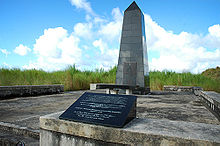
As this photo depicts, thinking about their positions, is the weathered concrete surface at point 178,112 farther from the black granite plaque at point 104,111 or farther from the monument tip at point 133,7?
the monument tip at point 133,7

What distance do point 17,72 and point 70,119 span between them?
7.43m

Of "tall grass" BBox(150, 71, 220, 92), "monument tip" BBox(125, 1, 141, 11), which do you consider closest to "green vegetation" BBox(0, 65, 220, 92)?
"tall grass" BBox(150, 71, 220, 92)

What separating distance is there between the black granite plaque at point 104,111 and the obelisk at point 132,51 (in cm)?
507

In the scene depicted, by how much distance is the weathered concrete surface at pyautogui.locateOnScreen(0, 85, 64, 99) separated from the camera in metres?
5.69

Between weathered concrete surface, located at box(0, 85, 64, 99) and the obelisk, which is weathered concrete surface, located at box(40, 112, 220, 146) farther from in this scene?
the obelisk

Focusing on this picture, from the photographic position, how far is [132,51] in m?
7.21

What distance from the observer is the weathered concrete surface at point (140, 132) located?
146 centimetres

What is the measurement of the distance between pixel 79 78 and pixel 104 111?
8.23m

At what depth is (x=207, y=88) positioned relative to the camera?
31.5 feet

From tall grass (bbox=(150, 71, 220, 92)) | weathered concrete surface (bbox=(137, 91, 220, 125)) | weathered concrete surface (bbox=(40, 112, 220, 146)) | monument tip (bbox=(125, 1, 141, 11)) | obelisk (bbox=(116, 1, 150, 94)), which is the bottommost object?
weathered concrete surface (bbox=(137, 91, 220, 125))

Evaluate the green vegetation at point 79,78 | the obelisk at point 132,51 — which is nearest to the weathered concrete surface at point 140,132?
the obelisk at point 132,51

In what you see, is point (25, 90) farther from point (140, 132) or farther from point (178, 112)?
point (140, 132)

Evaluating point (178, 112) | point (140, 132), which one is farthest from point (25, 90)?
point (140, 132)

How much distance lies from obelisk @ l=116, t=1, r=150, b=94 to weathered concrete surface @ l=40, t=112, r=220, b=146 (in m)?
5.27
